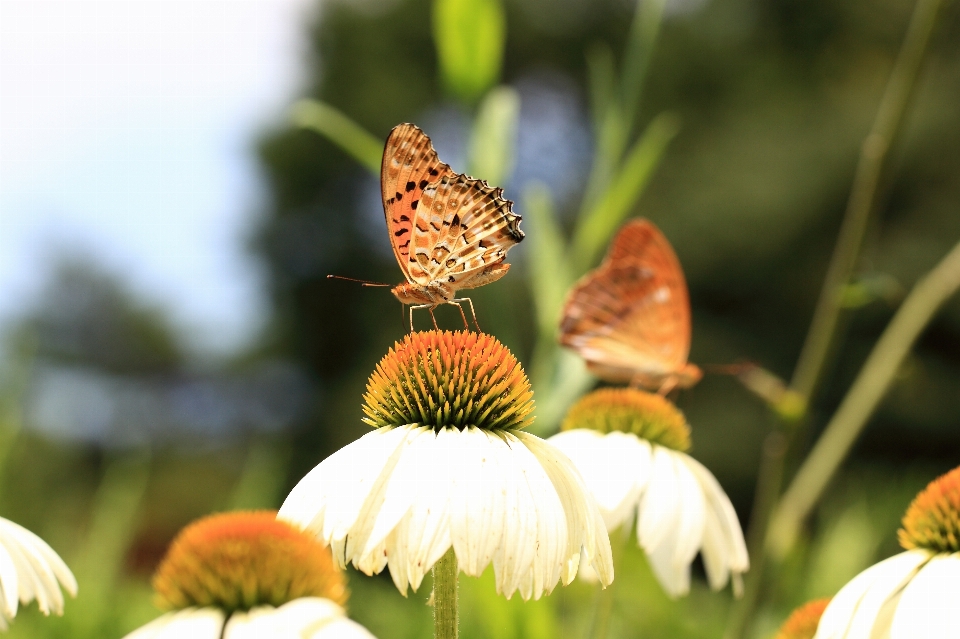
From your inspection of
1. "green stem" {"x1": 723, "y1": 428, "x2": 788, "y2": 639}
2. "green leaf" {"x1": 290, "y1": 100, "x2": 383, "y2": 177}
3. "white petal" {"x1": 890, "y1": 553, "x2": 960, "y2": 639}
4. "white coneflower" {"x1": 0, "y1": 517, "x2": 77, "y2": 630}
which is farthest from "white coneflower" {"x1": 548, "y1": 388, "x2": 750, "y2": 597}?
"green leaf" {"x1": 290, "y1": 100, "x2": 383, "y2": 177}

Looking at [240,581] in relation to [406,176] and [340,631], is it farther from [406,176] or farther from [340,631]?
[406,176]

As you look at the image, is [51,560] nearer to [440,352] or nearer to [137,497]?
[440,352]

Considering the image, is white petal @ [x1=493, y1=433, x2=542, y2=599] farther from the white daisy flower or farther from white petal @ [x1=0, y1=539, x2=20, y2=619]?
white petal @ [x1=0, y1=539, x2=20, y2=619]

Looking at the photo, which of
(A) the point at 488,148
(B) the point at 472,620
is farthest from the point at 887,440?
(A) the point at 488,148

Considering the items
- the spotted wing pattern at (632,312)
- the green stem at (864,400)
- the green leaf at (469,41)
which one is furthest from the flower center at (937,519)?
the green leaf at (469,41)

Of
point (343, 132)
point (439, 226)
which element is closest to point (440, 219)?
point (439, 226)

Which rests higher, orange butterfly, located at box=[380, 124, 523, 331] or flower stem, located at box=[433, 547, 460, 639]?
orange butterfly, located at box=[380, 124, 523, 331]
